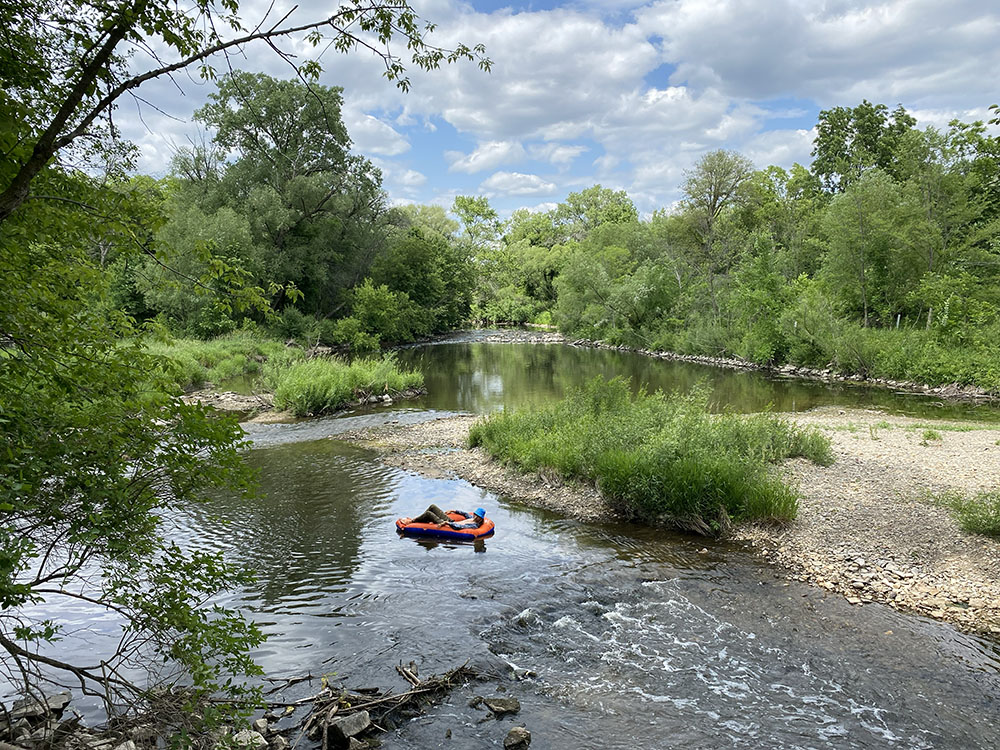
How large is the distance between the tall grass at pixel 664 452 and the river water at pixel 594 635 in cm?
71

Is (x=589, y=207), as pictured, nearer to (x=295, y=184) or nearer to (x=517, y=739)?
(x=295, y=184)

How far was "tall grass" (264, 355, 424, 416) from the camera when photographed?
73.7 ft

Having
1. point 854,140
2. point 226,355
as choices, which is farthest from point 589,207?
point 226,355

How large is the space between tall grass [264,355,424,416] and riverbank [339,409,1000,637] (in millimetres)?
5506

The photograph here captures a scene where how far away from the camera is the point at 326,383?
23188 mm

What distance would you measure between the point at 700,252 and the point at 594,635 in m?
47.4

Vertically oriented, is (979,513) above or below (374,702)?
above

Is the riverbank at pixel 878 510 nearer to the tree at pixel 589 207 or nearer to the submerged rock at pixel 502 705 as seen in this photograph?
the submerged rock at pixel 502 705

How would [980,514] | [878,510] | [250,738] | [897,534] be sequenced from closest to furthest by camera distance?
1. [250,738]
2. [980,514]
3. [897,534]
4. [878,510]

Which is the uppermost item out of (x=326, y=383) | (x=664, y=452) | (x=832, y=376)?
(x=326, y=383)

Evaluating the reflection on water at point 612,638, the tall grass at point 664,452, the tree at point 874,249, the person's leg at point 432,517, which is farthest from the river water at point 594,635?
the tree at point 874,249

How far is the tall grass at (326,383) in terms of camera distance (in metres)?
22.5

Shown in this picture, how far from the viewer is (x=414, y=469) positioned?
15727 mm

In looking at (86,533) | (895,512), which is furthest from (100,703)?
(895,512)
